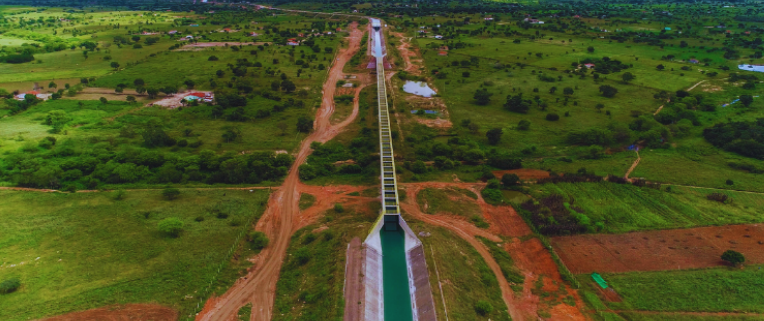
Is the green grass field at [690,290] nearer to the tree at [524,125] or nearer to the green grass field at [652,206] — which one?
the green grass field at [652,206]

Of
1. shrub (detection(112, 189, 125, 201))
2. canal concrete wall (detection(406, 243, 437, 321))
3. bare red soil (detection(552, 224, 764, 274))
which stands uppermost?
shrub (detection(112, 189, 125, 201))

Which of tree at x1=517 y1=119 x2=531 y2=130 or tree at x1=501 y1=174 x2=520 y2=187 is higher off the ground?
tree at x1=517 y1=119 x2=531 y2=130

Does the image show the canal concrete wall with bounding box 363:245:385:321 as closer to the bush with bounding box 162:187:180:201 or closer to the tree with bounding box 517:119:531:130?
the bush with bounding box 162:187:180:201

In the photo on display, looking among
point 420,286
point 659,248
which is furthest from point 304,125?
point 659,248

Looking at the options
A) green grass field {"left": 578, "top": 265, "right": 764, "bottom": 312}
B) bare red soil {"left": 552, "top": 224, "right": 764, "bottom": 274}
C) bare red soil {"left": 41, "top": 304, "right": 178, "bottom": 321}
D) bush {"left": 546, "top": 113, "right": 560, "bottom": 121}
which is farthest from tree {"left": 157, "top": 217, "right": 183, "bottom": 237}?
bush {"left": 546, "top": 113, "right": 560, "bottom": 121}

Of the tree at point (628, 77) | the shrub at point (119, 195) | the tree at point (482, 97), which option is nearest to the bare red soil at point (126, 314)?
the shrub at point (119, 195)

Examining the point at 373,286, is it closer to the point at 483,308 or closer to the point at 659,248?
the point at 483,308

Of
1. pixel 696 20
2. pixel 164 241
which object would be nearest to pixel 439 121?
pixel 164 241

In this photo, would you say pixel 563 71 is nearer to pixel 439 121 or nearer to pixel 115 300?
pixel 439 121
